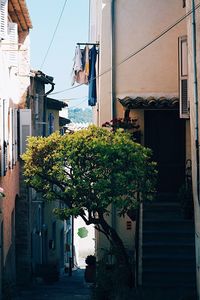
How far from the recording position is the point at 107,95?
986 inches

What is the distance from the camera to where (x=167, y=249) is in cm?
2175

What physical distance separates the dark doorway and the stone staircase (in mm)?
1189

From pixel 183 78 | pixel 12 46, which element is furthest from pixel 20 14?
pixel 183 78

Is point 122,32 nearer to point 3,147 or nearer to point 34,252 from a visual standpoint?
point 3,147

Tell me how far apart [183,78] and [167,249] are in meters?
4.43

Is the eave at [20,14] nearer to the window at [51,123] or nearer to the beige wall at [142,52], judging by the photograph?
the beige wall at [142,52]

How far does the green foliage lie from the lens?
20.4 meters

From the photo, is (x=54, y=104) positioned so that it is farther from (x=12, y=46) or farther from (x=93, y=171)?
(x=93, y=171)

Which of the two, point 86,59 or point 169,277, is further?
point 86,59

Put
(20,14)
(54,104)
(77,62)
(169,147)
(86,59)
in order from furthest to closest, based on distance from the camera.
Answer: (54,104) → (20,14) → (77,62) → (86,59) → (169,147)

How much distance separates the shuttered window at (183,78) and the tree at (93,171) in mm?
1815

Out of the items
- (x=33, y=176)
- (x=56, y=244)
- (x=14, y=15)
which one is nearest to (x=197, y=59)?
(x=33, y=176)

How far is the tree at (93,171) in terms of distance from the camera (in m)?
20.4

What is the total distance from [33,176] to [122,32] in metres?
6.01
